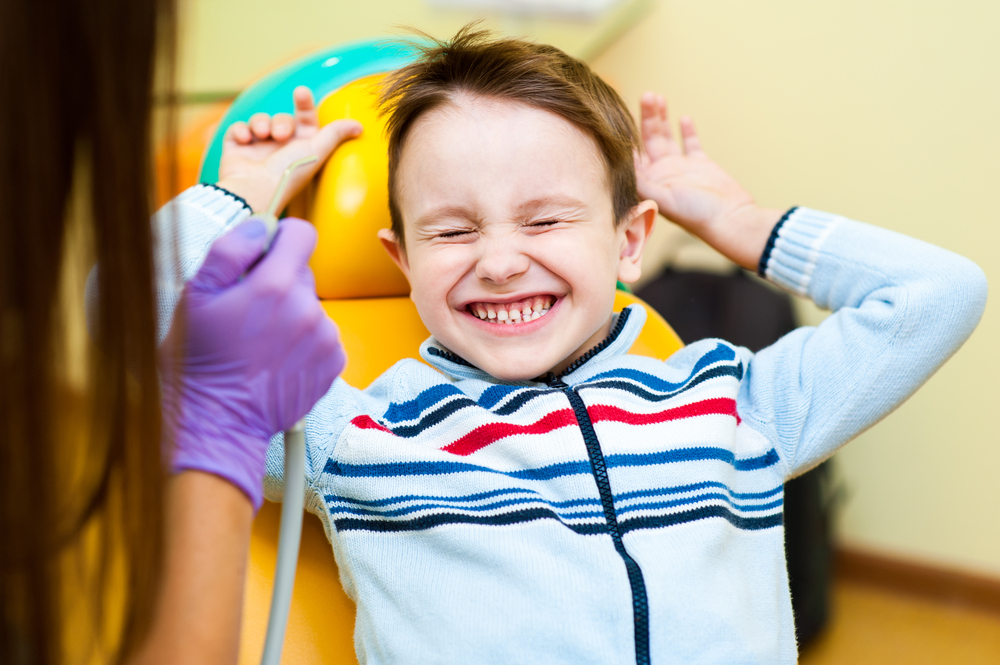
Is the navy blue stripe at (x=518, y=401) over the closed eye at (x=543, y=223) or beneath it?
beneath

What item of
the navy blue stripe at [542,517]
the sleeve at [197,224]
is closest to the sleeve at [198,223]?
the sleeve at [197,224]

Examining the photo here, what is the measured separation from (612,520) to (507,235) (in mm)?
339

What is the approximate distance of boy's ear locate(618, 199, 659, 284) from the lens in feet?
3.38

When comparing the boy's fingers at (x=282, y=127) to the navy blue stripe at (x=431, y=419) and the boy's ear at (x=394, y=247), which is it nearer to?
the boy's ear at (x=394, y=247)

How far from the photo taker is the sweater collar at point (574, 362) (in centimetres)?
97

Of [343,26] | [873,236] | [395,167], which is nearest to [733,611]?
[873,236]

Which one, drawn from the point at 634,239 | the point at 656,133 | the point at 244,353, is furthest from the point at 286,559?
the point at 656,133

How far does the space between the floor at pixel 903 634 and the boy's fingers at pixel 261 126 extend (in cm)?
156

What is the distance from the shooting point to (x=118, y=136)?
46cm

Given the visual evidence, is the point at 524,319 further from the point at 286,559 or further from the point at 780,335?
the point at 780,335

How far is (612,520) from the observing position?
833 millimetres

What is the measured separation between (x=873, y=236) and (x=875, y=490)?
1.07 meters

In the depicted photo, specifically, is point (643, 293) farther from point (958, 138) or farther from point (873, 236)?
point (873, 236)

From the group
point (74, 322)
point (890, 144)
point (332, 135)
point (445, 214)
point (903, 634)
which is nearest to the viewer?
point (74, 322)
